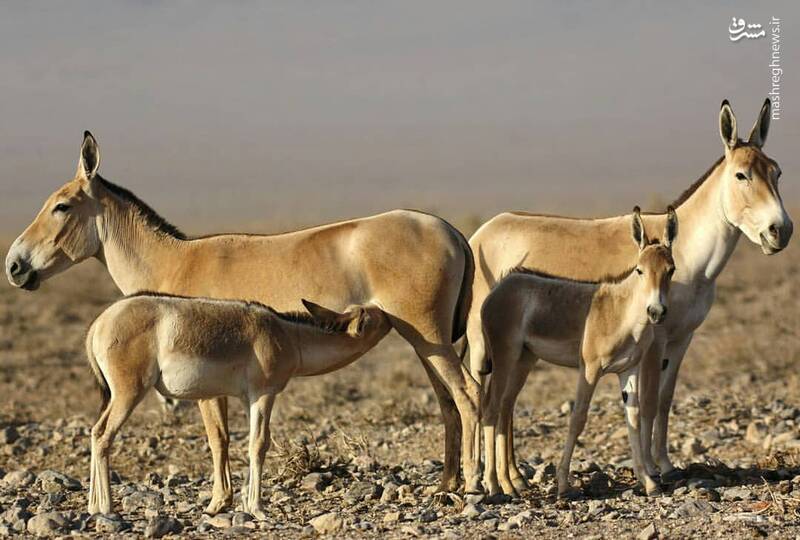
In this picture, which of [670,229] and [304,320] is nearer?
[304,320]

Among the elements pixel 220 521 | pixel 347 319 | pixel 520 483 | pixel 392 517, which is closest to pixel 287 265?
pixel 347 319

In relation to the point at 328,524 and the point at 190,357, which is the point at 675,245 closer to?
the point at 328,524

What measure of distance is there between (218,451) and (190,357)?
4.37 feet

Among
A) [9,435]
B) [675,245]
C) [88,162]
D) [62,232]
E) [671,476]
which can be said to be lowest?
[9,435]

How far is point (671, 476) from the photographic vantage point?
10500 mm

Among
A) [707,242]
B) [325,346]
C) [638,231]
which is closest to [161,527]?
[325,346]

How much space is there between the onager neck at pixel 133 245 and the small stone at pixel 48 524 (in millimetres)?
2527

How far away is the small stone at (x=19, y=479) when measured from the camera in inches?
429

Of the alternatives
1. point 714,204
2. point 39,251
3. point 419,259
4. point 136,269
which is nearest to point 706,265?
point 714,204

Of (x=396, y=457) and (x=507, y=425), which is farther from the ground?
(x=507, y=425)

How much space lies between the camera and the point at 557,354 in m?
10.0

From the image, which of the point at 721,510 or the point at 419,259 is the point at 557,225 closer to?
the point at 419,259

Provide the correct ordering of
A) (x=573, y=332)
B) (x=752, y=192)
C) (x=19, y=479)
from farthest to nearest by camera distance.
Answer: (x=19, y=479), (x=752, y=192), (x=573, y=332)

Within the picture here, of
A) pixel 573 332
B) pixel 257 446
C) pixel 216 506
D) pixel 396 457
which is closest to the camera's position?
pixel 257 446
